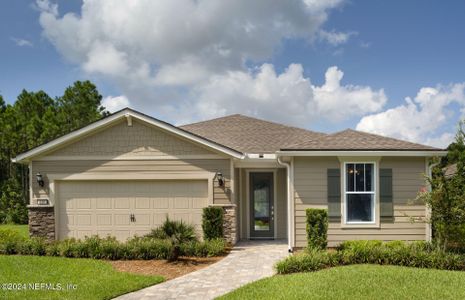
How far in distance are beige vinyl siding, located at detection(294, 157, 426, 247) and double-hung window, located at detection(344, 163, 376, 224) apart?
1.05 ft

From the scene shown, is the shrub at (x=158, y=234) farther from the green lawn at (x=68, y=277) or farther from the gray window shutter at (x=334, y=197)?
the gray window shutter at (x=334, y=197)

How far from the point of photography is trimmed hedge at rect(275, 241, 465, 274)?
27.6ft

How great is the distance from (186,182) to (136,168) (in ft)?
5.60

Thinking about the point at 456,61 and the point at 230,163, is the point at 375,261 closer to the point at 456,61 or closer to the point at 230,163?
the point at 230,163

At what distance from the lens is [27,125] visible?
22906mm

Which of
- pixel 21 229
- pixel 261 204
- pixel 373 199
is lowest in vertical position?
pixel 21 229

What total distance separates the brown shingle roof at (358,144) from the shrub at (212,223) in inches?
114

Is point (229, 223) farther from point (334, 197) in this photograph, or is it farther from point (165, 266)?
point (334, 197)

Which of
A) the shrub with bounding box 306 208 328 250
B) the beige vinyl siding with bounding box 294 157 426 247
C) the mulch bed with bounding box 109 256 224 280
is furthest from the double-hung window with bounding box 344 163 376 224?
the mulch bed with bounding box 109 256 224 280

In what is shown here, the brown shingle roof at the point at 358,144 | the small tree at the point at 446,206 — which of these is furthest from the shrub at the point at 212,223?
the small tree at the point at 446,206

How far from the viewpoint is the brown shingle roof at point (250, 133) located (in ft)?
48.3

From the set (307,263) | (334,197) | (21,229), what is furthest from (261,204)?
(21,229)

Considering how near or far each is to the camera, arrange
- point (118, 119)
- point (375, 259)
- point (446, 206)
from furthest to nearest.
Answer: point (118, 119) < point (446, 206) < point (375, 259)

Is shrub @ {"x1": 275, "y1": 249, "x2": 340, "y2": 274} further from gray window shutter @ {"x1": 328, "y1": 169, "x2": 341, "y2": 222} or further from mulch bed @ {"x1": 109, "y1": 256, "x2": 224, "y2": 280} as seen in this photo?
gray window shutter @ {"x1": 328, "y1": 169, "x2": 341, "y2": 222}
